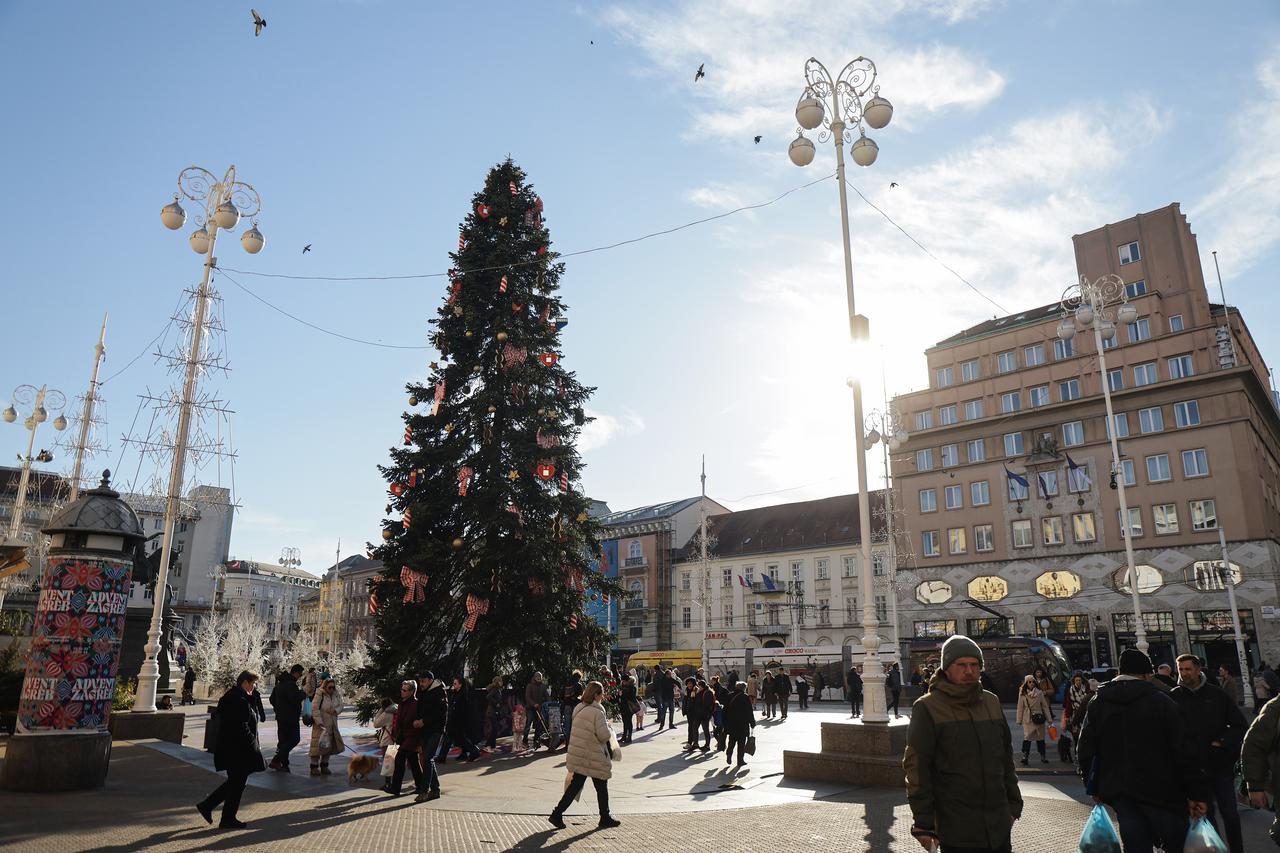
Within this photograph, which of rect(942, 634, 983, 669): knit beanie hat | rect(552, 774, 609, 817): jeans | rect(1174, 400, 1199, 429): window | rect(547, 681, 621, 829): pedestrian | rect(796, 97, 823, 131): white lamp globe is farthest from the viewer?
rect(1174, 400, 1199, 429): window

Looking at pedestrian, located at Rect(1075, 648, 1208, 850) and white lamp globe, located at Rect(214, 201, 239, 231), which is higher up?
white lamp globe, located at Rect(214, 201, 239, 231)

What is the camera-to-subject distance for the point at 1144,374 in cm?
4650

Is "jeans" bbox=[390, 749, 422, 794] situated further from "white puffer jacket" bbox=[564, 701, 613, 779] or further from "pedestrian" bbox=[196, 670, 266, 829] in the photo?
"white puffer jacket" bbox=[564, 701, 613, 779]

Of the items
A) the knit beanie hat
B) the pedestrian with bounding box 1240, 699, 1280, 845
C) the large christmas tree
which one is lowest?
the pedestrian with bounding box 1240, 699, 1280, 845

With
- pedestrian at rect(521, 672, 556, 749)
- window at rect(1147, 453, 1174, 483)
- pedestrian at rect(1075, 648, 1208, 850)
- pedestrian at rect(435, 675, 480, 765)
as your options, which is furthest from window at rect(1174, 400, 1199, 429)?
pedestrian at rect(1075, 648, 1208, 850)

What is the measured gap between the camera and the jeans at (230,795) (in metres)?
8.78

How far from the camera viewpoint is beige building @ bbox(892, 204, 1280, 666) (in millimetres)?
42250

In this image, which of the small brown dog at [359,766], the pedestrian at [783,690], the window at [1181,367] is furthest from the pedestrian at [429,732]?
the window at [1181,367]

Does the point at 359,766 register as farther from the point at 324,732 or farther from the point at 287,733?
the point at 287,733

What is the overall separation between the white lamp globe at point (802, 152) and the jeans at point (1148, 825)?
39.4 feet

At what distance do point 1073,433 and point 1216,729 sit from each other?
46.2 meters

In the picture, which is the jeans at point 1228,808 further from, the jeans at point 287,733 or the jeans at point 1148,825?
the jeans at point 287,733

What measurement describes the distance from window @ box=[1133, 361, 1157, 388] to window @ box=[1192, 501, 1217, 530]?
23.1ft

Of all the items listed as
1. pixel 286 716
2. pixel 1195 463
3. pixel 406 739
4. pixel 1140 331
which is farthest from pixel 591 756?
pixel 1140 331
